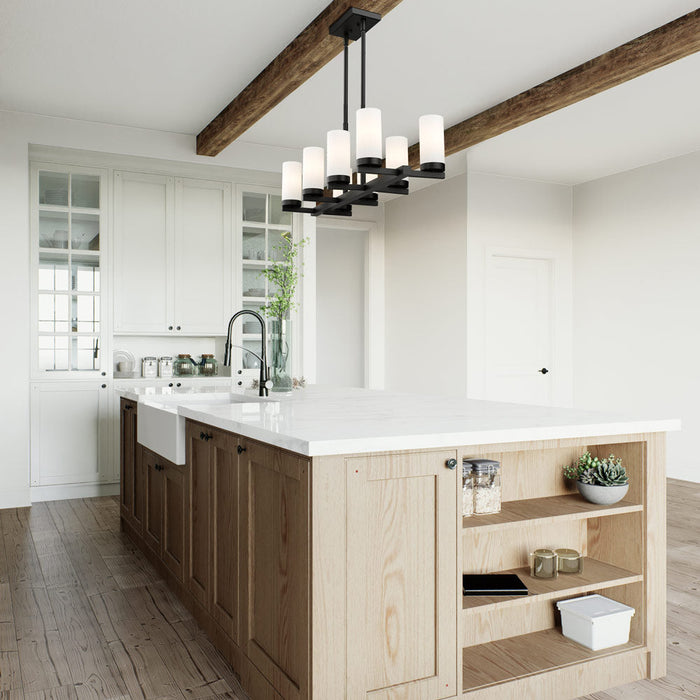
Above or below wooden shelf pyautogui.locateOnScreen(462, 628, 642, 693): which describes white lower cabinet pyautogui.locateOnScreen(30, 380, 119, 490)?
above

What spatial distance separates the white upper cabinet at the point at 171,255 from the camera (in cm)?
518

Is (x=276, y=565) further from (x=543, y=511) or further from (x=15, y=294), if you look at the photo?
(x=15, y=294)

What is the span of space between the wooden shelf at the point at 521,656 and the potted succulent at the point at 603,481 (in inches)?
18.0

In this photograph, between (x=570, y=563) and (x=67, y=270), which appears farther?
(x=67, y=270)

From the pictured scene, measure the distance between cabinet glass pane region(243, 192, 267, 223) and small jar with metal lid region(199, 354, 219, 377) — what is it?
119 centimetres

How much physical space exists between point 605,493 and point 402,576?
739 millimetres

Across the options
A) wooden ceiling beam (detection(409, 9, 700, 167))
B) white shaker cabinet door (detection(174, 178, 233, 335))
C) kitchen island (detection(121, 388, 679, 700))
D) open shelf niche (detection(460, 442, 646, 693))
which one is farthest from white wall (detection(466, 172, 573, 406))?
open shelf niche (detection(460, 442, 646, 693))

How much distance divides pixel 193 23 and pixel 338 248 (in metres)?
4.77

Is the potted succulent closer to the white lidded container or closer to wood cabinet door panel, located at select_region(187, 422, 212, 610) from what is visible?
the white lidded container

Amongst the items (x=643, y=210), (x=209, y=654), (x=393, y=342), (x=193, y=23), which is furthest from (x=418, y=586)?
(x=393, y=342)

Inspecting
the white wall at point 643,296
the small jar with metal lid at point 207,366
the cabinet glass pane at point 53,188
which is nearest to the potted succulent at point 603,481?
the white wall at point 643,296

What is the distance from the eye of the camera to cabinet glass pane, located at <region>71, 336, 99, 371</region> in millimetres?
4990

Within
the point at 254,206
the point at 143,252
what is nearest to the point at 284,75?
the point at 254,206

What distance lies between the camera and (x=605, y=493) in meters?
2.08
